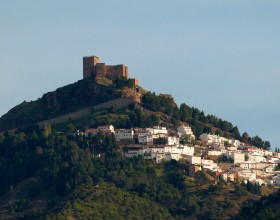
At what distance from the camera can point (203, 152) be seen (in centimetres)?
16800

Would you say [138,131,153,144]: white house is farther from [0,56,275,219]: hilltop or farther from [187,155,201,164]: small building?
[187,155,201,164]: small building

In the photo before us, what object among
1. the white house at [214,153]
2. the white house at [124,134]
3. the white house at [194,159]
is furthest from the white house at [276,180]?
the white house at [124,134]

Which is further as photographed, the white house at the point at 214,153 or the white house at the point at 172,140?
the white house at the point at 214,153

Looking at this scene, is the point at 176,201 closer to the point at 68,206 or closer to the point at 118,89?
the point at 68,206

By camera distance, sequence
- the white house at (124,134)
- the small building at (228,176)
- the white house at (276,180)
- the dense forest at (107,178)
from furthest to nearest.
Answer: the white house at (124,134) < the white house at (276,180) < the small building at (228,176) < the dense forest at (107,178)

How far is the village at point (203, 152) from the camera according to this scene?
162250 mm

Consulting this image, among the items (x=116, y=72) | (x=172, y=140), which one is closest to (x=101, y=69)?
(x=116, y=72)

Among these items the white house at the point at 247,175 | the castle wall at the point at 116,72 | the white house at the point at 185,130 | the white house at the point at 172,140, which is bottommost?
the white house at the point at 247,175

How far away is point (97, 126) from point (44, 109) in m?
11.8

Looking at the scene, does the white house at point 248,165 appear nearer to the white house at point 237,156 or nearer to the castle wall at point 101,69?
the white house at point 237,156

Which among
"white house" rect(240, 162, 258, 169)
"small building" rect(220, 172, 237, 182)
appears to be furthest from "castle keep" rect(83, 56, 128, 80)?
"small building" rect(220, 172, 237, 182)

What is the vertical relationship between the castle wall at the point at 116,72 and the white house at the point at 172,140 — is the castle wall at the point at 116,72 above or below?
above

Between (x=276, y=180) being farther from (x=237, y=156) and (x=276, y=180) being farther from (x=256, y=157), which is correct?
(x=256, y=157)

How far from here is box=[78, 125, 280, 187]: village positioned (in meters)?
162
